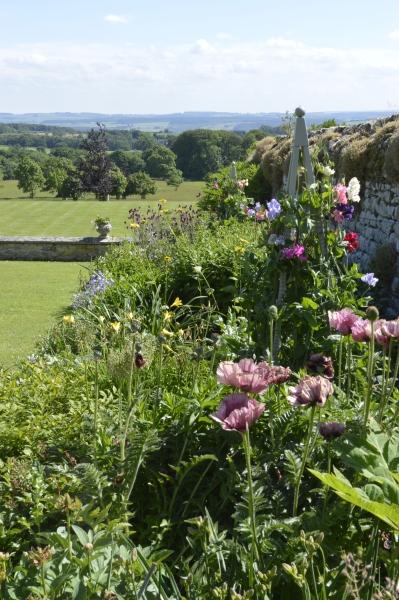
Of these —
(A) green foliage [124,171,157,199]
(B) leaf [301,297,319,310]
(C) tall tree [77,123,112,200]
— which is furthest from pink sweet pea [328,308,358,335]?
(A) green foliage [124,171,157,199]

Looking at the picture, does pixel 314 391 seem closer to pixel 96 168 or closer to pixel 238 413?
pixel 238 413

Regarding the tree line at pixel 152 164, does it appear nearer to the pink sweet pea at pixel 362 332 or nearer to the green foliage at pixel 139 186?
the green foliage at pixel 139 186

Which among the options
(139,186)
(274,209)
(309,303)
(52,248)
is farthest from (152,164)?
(309,303)

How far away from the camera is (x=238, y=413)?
1.31 meters

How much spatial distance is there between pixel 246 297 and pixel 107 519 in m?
2.30

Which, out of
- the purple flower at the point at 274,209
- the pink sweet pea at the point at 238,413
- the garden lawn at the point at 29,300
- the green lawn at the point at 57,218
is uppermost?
the purple flower at the point at 274,209

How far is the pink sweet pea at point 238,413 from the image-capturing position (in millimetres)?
1315

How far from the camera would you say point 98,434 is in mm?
2277

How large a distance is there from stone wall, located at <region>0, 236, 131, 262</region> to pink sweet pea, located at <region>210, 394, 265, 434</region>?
10.5 metres

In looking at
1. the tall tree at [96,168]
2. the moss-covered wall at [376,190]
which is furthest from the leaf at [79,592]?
the tall tree at [96,168]

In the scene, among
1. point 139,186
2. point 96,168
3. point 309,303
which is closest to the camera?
point 309,303

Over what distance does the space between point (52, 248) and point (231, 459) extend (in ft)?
34.5

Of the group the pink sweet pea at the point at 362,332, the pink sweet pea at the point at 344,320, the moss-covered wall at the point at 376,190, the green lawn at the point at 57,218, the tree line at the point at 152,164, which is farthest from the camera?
the tree line at the point at 152,164

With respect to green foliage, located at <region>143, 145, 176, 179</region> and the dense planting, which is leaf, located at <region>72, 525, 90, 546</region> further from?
green foliage, located at <region>143, 145, 176, 179</region>
